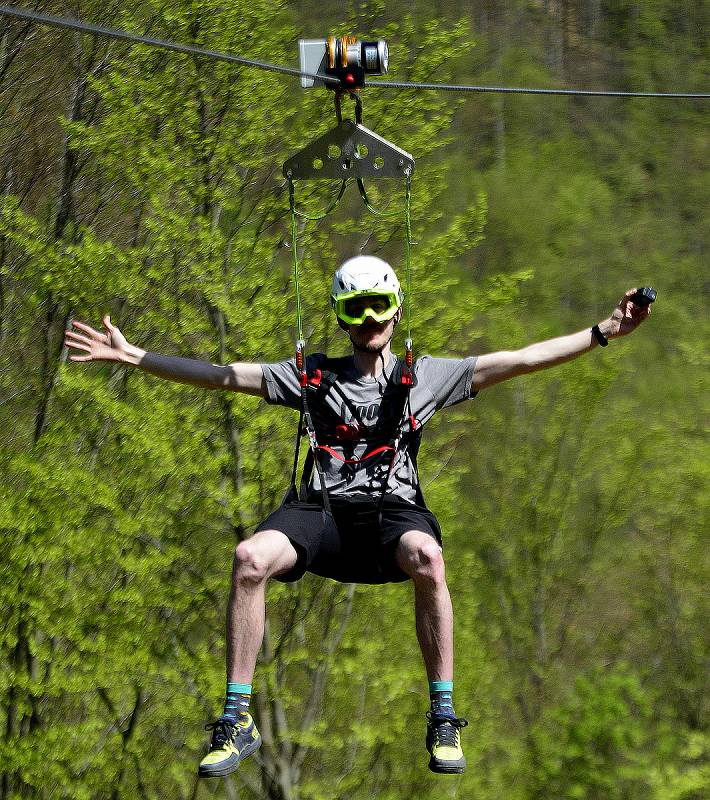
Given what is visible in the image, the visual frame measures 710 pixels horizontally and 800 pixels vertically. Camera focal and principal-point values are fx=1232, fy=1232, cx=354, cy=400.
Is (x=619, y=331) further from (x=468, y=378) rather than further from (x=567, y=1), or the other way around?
(x=567, y=1)

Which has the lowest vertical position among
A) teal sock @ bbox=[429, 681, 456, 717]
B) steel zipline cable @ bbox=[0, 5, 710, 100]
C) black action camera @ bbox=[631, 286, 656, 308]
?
teal sock @ bbox=[429, 681, 456, 717]

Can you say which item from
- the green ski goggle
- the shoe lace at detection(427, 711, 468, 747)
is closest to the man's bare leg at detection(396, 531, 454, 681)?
the shoe lace at detection(427, 711, 468, 747)

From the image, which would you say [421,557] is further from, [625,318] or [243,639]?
[625,318]

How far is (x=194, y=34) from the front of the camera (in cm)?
1342

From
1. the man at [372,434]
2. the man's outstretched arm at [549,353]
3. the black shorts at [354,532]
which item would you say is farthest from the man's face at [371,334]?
the black shorts at [354,532]

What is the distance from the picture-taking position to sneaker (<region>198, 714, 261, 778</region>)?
14.1 feet

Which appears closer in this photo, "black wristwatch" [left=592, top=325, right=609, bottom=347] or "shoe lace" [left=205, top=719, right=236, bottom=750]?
"shoe lace" [left=205, top=719, right=236, bottom=750]

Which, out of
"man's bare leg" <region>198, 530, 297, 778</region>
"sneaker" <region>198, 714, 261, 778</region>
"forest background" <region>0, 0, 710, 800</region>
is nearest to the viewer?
"sneaker" <region>198, 714, 261, 778</region>

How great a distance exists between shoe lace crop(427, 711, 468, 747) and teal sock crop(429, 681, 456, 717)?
18 mm

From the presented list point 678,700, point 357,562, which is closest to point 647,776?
point 678,700

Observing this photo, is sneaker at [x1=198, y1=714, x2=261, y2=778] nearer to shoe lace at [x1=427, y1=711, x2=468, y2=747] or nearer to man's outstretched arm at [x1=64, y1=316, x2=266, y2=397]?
shoe lace at [x1=427, y1=711, x2=468, y2=747]

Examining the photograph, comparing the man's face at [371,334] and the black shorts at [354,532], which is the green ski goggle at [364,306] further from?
the black shorts at [354,532]

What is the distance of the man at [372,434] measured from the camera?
465 cm

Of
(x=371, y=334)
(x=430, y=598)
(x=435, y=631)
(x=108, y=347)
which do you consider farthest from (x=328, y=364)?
(x=435, y=631)
